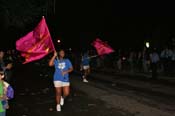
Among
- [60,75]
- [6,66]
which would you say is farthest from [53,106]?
[6,66]

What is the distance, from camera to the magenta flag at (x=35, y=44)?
36.0 ft

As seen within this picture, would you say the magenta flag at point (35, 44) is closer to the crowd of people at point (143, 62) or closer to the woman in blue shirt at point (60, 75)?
the woman in blue shirt at point (60, 75)

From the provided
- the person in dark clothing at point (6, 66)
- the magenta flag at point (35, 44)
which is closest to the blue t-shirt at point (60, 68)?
the magenta flag at point (35, 44)

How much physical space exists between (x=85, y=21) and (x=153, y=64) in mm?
24806

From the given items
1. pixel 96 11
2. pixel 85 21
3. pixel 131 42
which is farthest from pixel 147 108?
pixel 85 21

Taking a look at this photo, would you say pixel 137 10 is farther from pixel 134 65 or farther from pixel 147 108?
pixel 147 108

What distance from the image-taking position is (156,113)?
10531 millimetres

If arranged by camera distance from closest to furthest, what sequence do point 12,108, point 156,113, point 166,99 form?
1. point 156,113
2. point 12,108
3. point 166,99

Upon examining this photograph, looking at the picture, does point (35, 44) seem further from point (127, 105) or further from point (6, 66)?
point (127, 105)

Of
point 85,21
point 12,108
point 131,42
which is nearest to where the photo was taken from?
point 12,108

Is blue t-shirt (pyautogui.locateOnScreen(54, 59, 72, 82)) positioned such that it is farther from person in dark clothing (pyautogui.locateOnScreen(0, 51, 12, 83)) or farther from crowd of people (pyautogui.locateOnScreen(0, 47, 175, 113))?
person in dark clothing (pyautogui.locateOnScreen(0, 51, 12, 83))

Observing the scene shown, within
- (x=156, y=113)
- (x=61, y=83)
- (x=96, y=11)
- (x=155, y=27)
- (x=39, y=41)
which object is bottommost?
(x=156, y=113)

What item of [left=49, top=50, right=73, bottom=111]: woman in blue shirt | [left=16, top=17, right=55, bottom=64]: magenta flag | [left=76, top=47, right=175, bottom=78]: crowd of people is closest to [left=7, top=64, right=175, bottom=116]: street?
[left=49, top=50, right=73, bottom=111]: woman in blue shirt

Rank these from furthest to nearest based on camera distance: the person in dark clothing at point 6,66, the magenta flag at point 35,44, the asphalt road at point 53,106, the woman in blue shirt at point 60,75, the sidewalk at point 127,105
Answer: the woman in blue shirt at point 60,75
the asphalt road at point 53,106
the magenta flag at point 35,44
the person in dark clothing at point 6,66
the sidewalk at point 127,105
